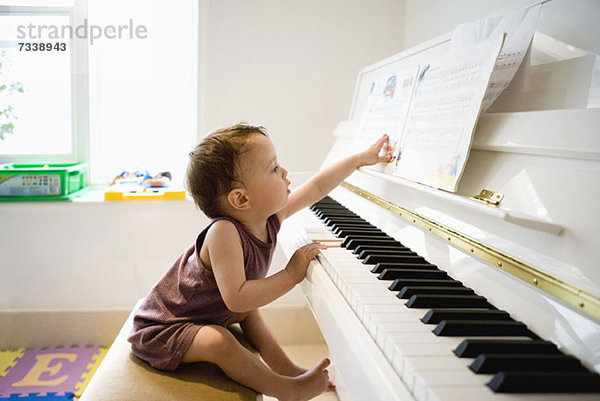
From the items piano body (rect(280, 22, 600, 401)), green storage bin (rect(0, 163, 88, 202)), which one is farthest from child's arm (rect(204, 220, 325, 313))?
green storage bin (rect(0, 163, 88, 202))

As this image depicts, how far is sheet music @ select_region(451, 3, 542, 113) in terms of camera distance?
3.84 feet

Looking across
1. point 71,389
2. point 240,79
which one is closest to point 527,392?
point 71,389

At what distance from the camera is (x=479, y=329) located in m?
0.82

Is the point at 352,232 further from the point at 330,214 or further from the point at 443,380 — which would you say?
the point at 443,380

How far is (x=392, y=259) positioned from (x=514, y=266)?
0.35 metres

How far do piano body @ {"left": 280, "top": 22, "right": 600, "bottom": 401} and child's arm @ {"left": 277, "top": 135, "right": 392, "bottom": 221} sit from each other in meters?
0.30

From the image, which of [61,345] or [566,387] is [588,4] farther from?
[61,345]

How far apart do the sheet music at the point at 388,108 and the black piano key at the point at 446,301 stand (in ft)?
2.09

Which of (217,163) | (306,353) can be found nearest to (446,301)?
(217,163)

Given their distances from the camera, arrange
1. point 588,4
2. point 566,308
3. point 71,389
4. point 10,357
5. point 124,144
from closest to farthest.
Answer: point 566,308, point 588,4, point 71,389, point 10,357, point 124,144

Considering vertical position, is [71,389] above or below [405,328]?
below

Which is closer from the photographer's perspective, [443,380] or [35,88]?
[443,380]

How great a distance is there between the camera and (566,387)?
0.66m

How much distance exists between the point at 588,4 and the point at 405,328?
3.56 ft
